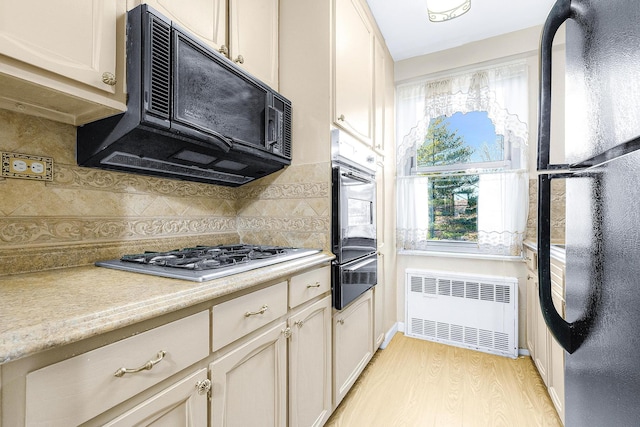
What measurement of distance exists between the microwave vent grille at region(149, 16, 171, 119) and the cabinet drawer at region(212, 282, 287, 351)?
0.70 m

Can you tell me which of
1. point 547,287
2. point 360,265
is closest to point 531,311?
point 360,265

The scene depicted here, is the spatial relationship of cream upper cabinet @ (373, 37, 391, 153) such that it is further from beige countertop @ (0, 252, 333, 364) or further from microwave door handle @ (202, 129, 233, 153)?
beige countertop @ (0, 252, 333, 364)

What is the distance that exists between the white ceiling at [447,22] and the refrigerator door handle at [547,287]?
214 cm

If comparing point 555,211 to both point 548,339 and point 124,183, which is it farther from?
point 124,183

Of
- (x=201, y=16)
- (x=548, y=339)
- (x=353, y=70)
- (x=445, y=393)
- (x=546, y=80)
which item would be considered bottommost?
(x=445, y=393)

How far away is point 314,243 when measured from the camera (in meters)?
1.68

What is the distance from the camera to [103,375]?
61cm

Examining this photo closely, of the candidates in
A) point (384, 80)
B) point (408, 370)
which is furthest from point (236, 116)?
point (408, 370)

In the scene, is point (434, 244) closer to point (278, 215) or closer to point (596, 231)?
point (278, 215)

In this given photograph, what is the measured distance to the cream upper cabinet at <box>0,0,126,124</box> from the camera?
78 centimetres

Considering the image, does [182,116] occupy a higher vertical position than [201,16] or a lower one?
lower

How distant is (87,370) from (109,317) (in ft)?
0.33

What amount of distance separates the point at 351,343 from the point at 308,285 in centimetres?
70

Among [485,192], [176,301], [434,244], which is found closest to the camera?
[176,301]
